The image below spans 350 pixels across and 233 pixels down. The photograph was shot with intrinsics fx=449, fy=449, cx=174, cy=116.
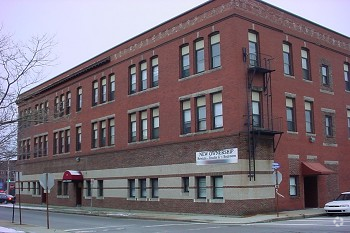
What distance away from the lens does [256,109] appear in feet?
91.7

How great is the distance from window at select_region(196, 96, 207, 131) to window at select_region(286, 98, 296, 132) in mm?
5655

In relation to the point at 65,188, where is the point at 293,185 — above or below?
above

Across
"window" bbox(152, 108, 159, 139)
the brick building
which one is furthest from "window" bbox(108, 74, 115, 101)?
"window" bbox(152, 108, 159, 139)

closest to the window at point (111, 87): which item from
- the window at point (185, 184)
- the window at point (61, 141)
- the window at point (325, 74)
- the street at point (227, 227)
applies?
the window at point (61, 141)

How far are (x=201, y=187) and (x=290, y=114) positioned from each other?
308 inches

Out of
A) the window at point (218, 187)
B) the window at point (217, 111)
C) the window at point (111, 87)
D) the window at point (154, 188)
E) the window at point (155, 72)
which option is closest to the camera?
the window at point (218, 187)

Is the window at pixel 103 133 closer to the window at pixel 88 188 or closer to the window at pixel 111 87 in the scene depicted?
the window at pixel 111 87

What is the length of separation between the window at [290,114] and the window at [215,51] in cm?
559

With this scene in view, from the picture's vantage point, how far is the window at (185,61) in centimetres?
3078

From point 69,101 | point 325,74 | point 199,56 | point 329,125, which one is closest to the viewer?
point 199,56

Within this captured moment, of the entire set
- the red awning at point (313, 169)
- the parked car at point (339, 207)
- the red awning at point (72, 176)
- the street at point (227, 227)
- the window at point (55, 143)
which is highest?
the window at point (55, 143)

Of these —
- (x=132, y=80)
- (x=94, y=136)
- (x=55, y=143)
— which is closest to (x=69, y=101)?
(x=55, y=143)

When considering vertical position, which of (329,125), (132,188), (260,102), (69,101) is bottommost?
(132,188)

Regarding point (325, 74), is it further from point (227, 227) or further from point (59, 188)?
point (59, 188)
